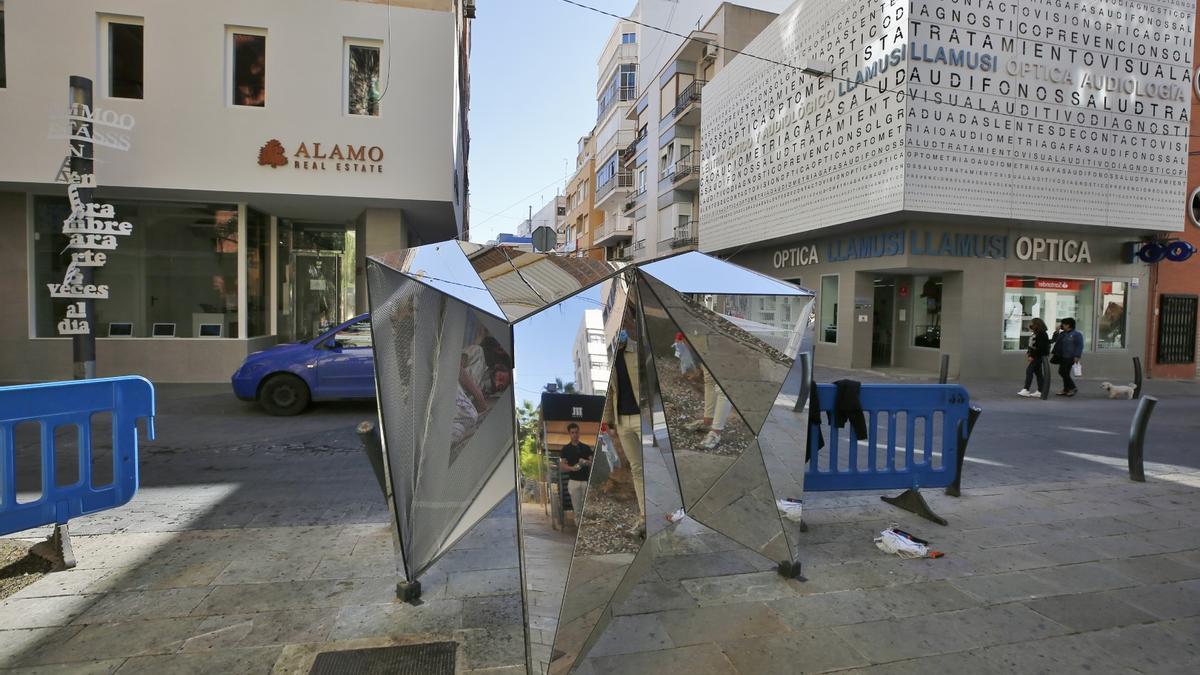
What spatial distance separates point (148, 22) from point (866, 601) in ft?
49.2

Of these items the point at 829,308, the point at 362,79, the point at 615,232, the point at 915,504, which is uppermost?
the point at 615,232

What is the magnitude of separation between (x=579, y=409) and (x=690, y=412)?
3.00ft

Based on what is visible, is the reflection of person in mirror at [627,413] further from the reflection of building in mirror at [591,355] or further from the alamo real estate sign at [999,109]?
the alamo real estate sign at [999,109]

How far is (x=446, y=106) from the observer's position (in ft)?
41.6

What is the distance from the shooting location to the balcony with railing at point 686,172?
29853 mm

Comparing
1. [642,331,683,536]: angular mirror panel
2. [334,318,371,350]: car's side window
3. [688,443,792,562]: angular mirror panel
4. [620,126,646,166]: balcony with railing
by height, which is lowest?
[688,443,792,562]: angular mirror panel

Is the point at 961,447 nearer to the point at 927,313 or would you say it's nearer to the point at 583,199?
the point at 927,313

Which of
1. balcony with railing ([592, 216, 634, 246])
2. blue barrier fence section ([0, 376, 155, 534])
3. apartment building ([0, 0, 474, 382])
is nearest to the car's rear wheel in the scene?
apartment building ([0, 0, 474, 382])

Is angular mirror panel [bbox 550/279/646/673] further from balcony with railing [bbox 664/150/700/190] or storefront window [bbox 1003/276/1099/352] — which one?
balcony with railing [bbox 664/150/700/190]

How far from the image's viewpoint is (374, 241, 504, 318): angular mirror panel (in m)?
2.76

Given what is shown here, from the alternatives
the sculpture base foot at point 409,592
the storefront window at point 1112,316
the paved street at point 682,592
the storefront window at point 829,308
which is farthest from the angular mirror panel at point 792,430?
the storefront window at point 1112,316

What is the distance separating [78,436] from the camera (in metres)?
3.85

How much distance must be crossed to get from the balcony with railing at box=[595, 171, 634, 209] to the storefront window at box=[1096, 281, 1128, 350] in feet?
95.6

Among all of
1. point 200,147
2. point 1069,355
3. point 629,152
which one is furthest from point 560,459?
point 629,152
